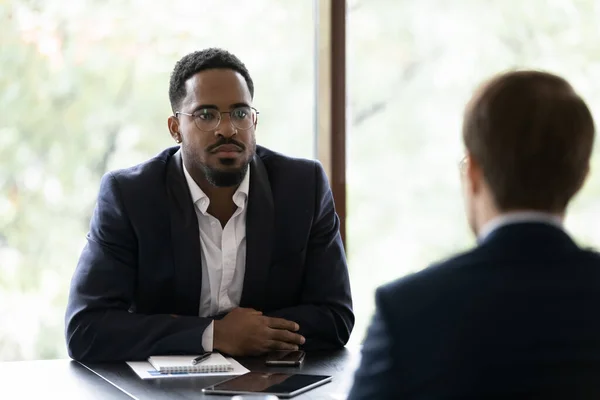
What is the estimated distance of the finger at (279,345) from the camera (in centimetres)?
Answer: 259

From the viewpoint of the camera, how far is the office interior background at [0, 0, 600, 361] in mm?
3678

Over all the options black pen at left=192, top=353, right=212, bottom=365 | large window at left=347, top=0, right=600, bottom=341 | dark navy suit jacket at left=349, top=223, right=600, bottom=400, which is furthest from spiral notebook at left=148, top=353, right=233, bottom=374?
large window at left=347, top=0, right=600, bottom=341

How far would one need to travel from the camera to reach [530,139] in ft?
4.62

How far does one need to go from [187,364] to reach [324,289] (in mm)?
653

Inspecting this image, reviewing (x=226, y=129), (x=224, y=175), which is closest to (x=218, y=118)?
(x=226, y=129)

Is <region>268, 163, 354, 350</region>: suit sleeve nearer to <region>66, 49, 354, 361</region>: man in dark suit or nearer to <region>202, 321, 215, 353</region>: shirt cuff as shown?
<region>66, 49, 354, 361</region>: man in dark suit

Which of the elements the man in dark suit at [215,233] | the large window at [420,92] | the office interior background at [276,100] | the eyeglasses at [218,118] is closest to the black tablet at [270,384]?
the man in dark suit at [215,233]

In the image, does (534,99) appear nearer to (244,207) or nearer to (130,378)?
(130,378)

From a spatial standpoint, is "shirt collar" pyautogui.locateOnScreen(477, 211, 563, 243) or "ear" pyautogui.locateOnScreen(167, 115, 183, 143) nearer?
"shirt collar" pyautogui.locateOnScreen(477, 211, 563, 243)

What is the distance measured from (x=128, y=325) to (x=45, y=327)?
4.09 feet

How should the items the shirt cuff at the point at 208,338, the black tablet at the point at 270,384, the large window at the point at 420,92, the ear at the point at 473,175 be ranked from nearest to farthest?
1. the ear at the point at 473,175
2. the black tablet at the point at 270,384
3. the shirt cuff at the point at 208,338
4. the large window at the point at 420,92

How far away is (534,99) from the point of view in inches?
55.9

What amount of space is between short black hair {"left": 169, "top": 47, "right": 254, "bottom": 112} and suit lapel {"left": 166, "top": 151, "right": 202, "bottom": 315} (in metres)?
0.36

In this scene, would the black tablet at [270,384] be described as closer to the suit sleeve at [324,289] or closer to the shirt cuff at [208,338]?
the shirt cuff at [208,338]
